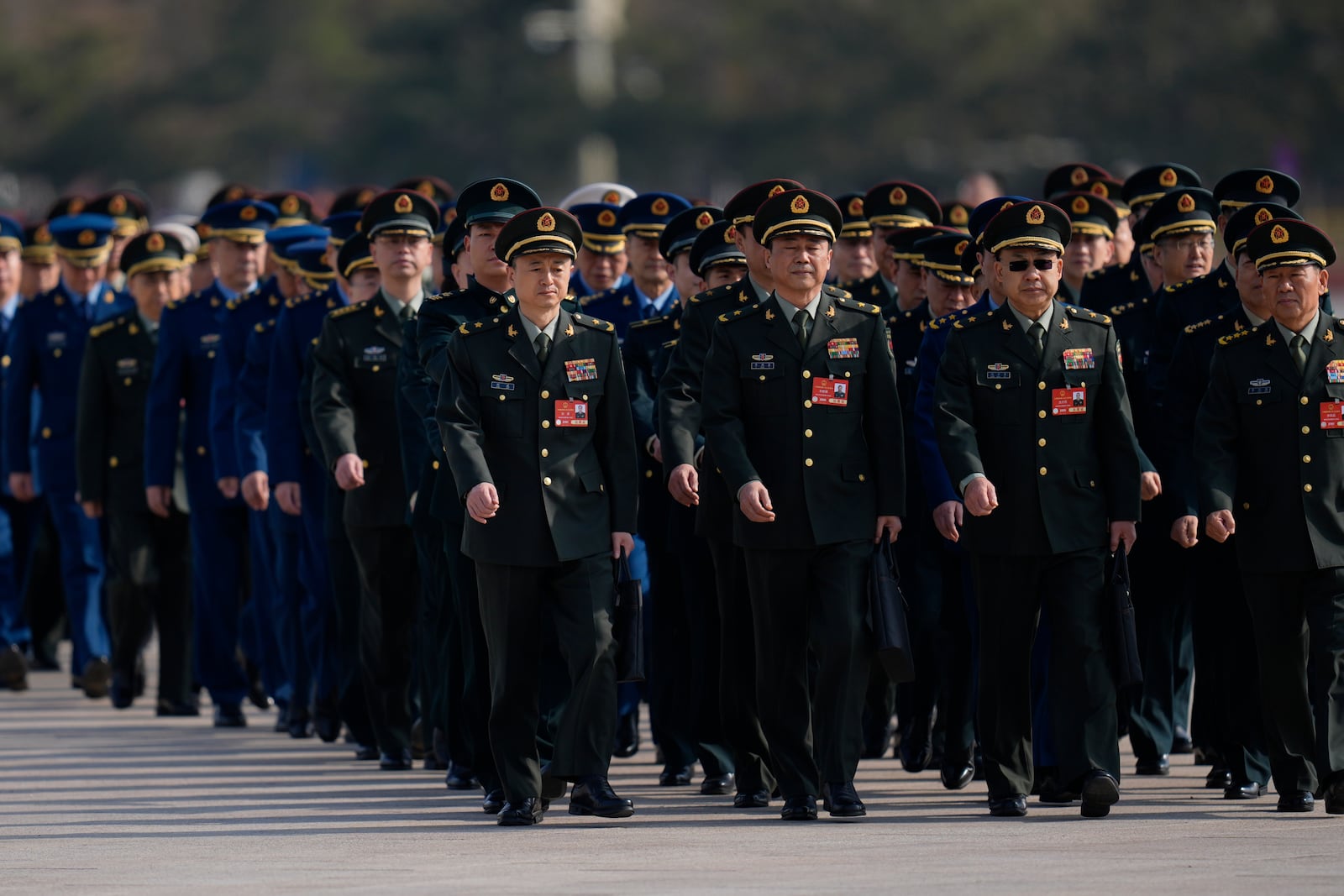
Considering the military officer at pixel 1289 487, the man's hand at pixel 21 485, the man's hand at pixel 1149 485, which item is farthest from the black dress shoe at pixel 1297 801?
the man's hand at pixel 21 485

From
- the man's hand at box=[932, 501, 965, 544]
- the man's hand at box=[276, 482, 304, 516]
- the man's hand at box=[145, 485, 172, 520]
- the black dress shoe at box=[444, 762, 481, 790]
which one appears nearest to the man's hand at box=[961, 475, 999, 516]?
the man's hand at box=[932, 501, 965, 544]

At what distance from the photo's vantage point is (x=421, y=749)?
12.0 metres

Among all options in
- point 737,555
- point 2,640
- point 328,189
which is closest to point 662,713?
point 737,555

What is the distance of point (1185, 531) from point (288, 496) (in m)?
4.15

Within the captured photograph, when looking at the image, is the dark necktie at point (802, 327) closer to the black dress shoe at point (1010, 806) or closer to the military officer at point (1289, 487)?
the military officer at point (1289, 487)

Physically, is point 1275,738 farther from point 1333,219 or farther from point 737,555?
point 1333,219

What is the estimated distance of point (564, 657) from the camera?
31.9 ft

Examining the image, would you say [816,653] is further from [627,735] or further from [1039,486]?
[627,735]

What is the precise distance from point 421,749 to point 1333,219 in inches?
1707

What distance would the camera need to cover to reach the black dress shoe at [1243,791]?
10.1 m

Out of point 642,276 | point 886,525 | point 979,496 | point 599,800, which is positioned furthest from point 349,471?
point 979,496

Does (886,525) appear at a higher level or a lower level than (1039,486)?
lower

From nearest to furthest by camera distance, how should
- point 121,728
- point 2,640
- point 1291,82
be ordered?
point 121,728, point 2,640, point 1291,82

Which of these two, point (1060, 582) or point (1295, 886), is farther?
point (1060, 582)
